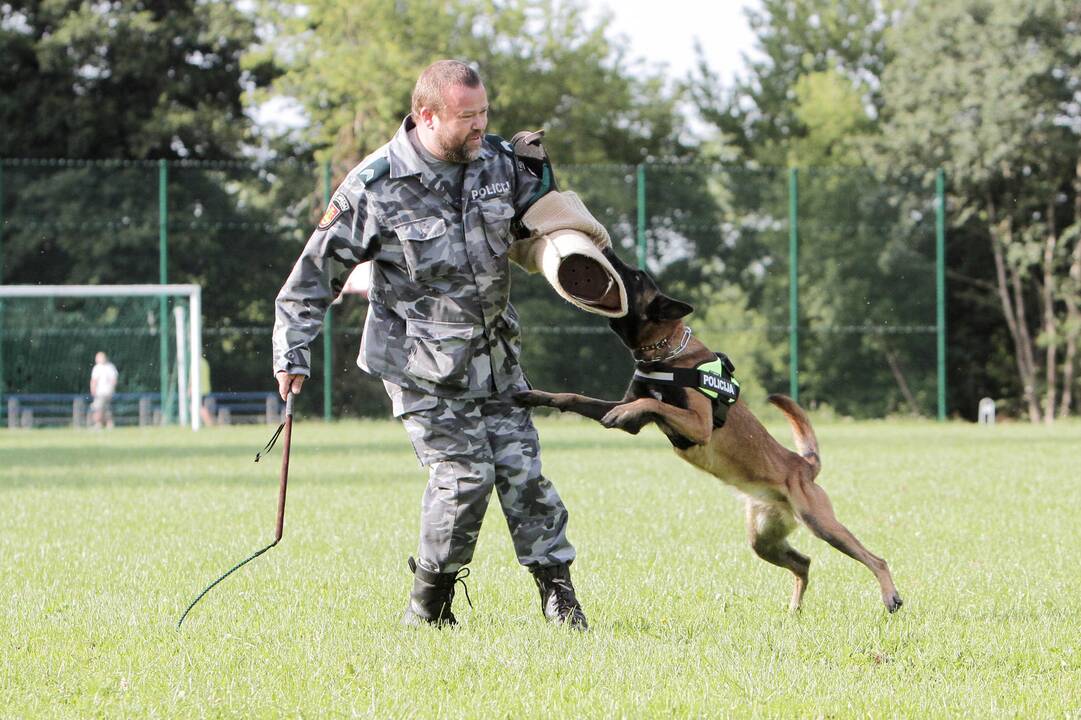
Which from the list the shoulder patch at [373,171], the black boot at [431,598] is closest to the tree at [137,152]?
the black boot at [431,598]

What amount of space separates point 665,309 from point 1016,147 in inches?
959

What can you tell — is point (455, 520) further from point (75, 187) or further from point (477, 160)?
point (75, 187)

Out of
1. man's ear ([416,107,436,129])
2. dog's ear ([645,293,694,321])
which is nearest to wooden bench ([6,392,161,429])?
dog's ear ([645,293,694,321])

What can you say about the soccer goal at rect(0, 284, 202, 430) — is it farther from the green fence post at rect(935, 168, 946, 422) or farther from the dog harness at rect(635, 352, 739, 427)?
the dog harness at rect(635, 352, 739, 427)

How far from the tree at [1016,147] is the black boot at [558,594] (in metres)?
24.3

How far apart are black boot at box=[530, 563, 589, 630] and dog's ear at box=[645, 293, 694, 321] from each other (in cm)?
108

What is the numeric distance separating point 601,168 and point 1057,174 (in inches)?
408

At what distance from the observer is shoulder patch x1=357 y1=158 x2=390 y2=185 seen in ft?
15.4

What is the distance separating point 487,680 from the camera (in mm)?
4082

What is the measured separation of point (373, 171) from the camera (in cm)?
470

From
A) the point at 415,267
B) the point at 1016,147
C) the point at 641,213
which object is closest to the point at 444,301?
the point at 415,267

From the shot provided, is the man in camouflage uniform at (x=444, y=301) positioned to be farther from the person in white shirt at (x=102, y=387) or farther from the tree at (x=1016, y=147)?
the tree at (x=1016, y=147)

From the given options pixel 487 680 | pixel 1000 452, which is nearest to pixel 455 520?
pixel 487 680

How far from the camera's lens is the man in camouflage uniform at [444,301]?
4676 millimetres
